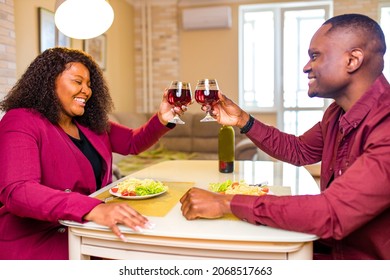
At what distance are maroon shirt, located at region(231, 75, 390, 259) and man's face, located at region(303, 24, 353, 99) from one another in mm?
113

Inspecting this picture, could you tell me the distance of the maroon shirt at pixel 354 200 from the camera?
3.06 ft

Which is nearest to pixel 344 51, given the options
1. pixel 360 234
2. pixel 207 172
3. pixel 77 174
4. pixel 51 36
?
pixel 360 234

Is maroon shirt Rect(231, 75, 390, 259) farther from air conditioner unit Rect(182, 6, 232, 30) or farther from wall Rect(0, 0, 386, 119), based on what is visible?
air conditioner unit Rect(182, 6, 232, 30)

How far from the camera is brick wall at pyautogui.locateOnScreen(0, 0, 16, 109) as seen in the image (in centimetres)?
294

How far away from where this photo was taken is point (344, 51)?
3.90ft

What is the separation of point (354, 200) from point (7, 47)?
297cm

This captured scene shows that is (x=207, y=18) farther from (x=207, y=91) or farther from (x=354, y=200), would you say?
(x=354, y=200)

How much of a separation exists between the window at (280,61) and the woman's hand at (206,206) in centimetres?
492

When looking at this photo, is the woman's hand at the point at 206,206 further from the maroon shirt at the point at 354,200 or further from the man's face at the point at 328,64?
the man's face at the point at 328,64

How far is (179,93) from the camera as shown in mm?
1582

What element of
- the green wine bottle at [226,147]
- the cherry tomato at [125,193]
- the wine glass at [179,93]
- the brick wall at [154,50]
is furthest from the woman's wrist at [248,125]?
the brick wall at [154,50]

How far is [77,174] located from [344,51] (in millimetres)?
1072

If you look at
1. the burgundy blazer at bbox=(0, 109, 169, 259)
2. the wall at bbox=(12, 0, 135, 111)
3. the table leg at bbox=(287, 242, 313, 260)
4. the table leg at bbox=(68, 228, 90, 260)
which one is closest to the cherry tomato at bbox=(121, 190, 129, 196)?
the burgundy blazer at bbox=(0, 109, 169, 259)
